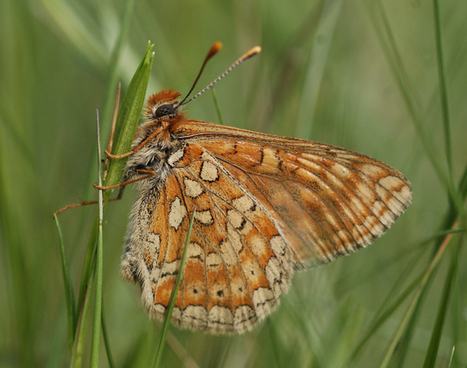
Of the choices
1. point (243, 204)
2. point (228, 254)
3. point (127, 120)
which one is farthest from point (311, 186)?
point (127, 120)

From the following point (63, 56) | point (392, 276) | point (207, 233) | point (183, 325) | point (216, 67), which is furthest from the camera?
point (216, 67)

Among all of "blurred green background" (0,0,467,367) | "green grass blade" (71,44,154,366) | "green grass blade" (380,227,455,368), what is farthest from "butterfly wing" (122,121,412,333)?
"green grass blade" (71,44,154,366)

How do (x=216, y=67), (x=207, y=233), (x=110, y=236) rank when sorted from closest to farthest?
(x=207, y=233)
(x=110, y=236)
(x=216, y=67)

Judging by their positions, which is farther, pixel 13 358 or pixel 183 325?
pixel 183 325

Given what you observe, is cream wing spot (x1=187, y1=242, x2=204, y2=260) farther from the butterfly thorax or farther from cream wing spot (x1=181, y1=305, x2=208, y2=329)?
the butterfly thorax

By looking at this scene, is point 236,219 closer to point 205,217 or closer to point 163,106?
point 205,217

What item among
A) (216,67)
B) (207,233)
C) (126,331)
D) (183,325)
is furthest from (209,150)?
(216,67)

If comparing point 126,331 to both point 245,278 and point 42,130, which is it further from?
point 42,130

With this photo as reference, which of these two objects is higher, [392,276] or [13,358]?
[392,276]

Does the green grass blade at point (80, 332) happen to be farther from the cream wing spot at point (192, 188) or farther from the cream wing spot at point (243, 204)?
the cream wing spot at point (243, 204)
